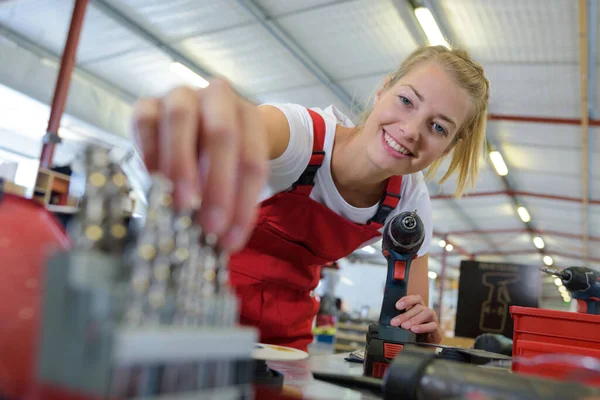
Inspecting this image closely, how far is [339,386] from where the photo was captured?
0.84 m

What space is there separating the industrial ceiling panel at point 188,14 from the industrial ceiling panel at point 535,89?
281 centimetres

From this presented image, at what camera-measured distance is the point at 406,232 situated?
122cm

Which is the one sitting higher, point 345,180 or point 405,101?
point 405,101

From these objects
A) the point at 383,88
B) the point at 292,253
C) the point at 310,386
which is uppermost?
the point at 383,88

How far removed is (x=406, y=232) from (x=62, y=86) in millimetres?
4434

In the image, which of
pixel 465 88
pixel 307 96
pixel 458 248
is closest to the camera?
pixel 465 88

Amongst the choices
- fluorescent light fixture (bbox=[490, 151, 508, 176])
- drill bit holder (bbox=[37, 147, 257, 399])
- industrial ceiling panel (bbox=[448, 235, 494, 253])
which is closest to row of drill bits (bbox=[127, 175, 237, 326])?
drill bit holder (bbox=[37, 147, 257, 399])

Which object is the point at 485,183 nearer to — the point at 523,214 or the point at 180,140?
the point at 523,214

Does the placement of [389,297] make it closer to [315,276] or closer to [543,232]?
[315,276]

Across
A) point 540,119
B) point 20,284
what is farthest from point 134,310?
point 540,119

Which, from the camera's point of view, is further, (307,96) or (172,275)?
(307,96)

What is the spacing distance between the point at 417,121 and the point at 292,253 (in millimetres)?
521

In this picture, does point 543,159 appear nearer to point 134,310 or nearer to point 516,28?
point 516,28

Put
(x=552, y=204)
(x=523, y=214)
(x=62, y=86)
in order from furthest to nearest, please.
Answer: (x=523, y=214), (x=552, y=204), (x=62, y=86)
